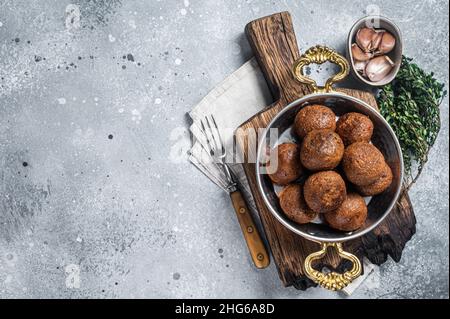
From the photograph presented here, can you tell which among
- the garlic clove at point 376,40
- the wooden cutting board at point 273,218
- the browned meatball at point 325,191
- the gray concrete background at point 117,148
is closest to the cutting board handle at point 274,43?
the wooden cutting board at point 273,218

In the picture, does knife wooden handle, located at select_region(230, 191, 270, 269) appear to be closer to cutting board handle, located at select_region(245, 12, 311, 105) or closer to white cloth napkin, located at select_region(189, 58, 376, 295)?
white cloth napkin, located at select_region(189, 58, 376, 295)

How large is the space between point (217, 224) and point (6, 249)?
23.4 inches

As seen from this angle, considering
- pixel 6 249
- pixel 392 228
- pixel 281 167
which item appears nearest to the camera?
pixel 281 167

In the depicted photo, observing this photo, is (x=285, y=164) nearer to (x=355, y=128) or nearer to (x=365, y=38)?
(x=355, y=128)

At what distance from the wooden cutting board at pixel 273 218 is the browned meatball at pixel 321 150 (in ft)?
0.64

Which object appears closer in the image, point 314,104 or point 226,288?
point 314,104

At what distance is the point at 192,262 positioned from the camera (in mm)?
1515

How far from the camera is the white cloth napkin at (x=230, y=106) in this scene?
4.82 feet

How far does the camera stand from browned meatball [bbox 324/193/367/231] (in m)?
1.23

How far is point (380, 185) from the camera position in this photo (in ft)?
4.11

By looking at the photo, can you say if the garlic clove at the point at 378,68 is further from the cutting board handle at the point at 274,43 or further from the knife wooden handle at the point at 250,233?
the knife wooden handle at the point at 250,233

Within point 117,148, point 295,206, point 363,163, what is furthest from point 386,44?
point 117,148

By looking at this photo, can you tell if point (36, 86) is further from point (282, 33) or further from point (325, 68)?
point (325, 68)

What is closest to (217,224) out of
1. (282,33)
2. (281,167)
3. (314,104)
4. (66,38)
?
(281,167)
